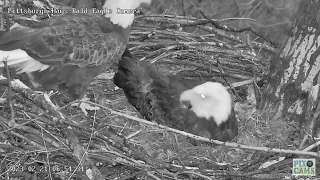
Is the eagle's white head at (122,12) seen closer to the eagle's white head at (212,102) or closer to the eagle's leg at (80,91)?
the eagle's leg at (80,91)

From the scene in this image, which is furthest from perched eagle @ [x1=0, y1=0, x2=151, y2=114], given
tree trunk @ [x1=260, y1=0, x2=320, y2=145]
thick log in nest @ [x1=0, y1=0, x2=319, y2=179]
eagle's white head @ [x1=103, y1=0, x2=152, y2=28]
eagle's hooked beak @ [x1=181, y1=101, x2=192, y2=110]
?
tree trunk @ [x1=260, y1=0, x2=320, y2=145]

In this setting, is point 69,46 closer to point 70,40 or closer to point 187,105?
point 70,40

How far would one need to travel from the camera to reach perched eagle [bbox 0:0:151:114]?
396 cm

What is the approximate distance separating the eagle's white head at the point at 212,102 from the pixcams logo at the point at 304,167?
2.91ft

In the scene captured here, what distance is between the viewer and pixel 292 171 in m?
3.40

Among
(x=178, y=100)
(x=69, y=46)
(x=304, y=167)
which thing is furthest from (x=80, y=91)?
(x=304, y=167)

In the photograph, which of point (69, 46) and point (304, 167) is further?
point (69, 46)

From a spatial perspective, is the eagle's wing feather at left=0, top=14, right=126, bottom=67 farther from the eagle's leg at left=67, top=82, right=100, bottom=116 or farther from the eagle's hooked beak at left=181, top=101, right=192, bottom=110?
the eagle's hooked beak at left=181, top=101, right=192, bottom=110

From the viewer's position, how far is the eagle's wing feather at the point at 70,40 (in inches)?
156

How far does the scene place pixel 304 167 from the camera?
3.42m

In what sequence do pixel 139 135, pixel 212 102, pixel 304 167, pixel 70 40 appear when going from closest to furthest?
1. pixel 304 167
2. pixel 139 135
3. pixel 70 40
4. pixel 212 102

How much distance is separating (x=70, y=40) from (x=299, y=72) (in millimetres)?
1708

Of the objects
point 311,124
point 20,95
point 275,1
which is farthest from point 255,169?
point 275,1

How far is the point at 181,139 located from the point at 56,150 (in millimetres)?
1158
